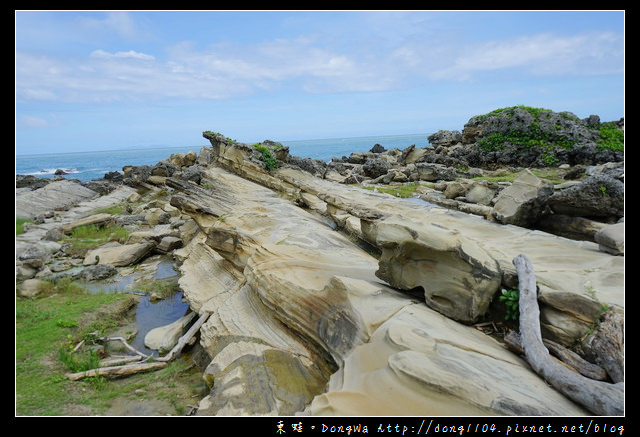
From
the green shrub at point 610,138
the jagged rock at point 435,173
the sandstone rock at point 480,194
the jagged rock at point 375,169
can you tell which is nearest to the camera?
the sandstone rock at point 480,194

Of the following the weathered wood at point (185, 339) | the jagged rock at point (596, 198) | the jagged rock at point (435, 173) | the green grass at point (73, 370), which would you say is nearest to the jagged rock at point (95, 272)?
the green grass at point (73, 370)

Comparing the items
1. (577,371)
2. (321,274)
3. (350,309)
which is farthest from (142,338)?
(577,371)

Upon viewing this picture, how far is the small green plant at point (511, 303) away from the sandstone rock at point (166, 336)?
334 inches

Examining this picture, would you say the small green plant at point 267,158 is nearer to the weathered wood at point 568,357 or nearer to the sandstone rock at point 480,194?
the sandstone rock at point 480,194

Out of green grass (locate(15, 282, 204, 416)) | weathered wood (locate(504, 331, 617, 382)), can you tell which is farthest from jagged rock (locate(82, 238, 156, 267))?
weathered wood (locate(504, 331, 617, 382))

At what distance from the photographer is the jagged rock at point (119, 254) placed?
17312mm

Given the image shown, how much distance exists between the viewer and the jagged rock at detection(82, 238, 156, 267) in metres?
17.3

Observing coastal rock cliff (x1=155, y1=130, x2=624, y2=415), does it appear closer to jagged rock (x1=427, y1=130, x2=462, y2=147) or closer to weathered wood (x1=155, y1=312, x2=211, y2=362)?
weathered wood (x1=155, y1=312, x2=211, y2=362)

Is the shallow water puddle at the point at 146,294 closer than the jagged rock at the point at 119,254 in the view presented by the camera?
Yes

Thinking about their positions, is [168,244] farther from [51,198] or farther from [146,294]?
[51,198]

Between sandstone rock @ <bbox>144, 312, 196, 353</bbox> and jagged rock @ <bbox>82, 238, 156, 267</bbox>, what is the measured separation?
787cm

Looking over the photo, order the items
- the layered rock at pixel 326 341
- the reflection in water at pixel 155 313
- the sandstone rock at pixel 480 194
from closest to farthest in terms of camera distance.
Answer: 1. the layered rock at pixel 326 341
2. the reflection in water at pixel 155 313
3. the sandstone rock at pixel 480 194
